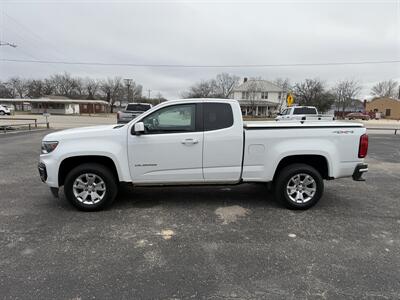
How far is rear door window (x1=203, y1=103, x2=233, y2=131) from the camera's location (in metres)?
4.94

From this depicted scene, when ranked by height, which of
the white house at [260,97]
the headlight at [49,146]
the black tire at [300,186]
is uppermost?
the white house at [260,97]

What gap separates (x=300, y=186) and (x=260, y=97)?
67829mm

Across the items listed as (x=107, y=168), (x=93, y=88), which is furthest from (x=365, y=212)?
(x=93, y=88)

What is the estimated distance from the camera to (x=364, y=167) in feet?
16.7

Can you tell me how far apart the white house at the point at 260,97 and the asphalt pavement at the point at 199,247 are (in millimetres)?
63341

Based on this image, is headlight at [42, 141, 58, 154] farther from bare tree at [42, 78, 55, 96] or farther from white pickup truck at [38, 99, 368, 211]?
bare tree at [42, 78, 55, 96]

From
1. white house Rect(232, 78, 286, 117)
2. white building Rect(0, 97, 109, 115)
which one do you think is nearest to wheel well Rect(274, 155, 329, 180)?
white house Rect(232, 78, 286, 117)

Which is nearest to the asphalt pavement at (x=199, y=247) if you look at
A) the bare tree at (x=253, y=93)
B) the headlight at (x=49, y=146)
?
the headlight at (x=49, y=146)

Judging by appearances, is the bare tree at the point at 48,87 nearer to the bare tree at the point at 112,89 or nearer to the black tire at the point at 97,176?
the bare tree at the point at 112,89

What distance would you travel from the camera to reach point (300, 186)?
5.08 m

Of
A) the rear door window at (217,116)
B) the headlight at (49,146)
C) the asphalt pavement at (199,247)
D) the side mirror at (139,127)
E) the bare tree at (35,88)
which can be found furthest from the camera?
the bare tree at (35,88)

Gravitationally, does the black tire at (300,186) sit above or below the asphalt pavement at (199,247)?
above

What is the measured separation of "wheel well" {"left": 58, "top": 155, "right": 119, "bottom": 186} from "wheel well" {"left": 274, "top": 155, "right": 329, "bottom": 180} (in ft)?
9.15

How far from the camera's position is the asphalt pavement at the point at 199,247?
2.93 meters
